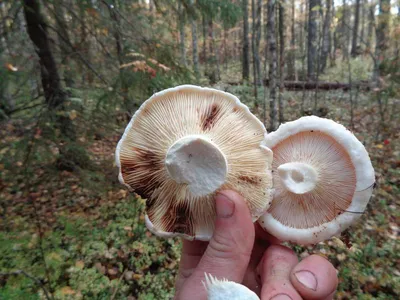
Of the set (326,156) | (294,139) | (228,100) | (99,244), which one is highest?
(228,100)

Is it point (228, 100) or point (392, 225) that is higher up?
point (228, 100)

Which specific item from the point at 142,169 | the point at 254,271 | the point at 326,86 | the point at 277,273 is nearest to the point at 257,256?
the point at 254,271

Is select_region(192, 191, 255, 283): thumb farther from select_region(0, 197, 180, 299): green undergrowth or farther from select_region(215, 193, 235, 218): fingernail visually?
select_region(0, 197, 180, 299): green undergrowth

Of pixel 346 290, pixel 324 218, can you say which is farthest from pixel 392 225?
pixel 324 218

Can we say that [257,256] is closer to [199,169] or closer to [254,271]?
[254,271]

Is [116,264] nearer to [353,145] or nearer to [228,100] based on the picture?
[228,100]

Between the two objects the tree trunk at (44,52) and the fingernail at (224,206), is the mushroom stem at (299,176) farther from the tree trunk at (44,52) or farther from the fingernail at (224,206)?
the tree trunk at (44,52)

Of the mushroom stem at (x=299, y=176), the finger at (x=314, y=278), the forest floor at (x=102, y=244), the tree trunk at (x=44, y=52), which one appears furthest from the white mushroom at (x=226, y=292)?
the tree trunk at (x=44, y=52)

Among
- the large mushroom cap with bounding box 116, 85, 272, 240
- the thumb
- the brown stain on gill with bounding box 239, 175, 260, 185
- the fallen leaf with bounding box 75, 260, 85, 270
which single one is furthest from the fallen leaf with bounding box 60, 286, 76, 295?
the brown stain on gill with bounding box 239, 175, 260, 185
